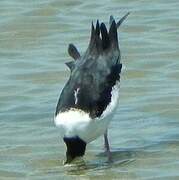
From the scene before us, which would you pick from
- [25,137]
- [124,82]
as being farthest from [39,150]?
[124,82]

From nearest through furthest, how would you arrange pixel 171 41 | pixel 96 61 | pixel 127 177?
pixel 127 177
pixel 96 61
pixel 171 41

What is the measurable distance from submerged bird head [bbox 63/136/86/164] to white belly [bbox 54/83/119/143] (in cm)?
5

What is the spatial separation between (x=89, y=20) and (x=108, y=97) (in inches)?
185

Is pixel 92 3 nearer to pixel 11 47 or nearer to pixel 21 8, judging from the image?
pixel 21 8

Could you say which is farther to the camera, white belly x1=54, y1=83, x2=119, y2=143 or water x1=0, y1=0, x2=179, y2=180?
water x1=0, y1=0, x2=179, y2=180

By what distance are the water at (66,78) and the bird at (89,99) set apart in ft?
1.08

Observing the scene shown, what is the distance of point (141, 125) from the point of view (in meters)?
11.1

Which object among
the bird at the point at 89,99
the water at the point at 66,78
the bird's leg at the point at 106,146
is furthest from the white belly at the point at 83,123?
the water at the point at 66,78

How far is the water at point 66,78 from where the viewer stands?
1019 centimetres

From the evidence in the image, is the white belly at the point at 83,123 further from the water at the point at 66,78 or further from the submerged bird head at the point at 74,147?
the water at the point at 66,78

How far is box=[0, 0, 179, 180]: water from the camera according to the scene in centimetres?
1019

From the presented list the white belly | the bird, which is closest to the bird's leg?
the bird

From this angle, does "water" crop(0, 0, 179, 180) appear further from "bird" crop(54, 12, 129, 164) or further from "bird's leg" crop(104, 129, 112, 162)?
"bird" crop(54, 12, 129, 164)

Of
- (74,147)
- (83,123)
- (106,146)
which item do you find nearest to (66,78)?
(106,146)
